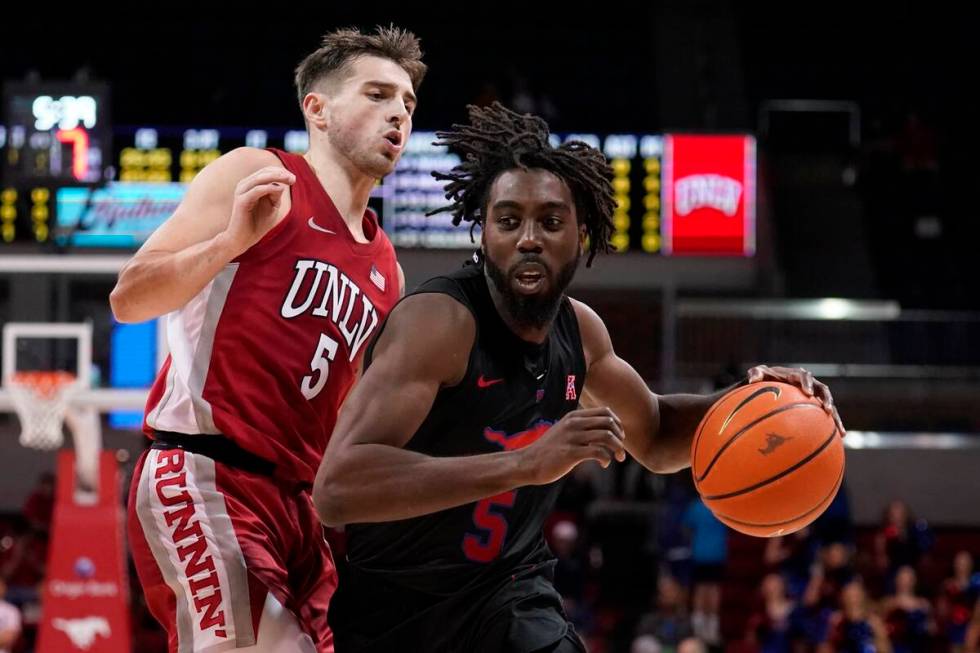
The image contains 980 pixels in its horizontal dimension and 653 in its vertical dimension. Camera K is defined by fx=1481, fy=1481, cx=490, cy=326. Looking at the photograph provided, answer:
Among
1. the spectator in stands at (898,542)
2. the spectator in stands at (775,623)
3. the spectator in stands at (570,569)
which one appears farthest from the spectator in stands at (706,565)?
the spectator in stands at (898,542)

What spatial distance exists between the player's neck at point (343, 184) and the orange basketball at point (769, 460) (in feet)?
3.69

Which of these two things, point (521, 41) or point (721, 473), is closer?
point (721, 473)

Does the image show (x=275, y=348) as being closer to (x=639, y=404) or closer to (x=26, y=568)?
(x=639, y=404)

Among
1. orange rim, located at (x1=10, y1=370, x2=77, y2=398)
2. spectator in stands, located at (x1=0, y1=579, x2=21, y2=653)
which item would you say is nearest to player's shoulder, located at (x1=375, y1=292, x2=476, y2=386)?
orange rim, located at (x1=10, y1=370, x2=77, y2=398)

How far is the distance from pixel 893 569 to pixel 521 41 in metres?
8.94

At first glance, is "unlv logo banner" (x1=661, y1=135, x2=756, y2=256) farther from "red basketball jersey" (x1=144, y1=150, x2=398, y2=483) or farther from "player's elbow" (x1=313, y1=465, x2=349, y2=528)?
"player's elbow" (x1=313, y1=465, x2=349, y2=528)

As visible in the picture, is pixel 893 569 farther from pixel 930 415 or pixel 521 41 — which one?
pixel 521 41

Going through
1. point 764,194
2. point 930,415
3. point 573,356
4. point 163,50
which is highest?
point 163,50

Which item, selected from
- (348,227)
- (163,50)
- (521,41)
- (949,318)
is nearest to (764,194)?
(949,318)

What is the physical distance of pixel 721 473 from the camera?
3.42 m

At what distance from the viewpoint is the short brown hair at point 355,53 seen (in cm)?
397

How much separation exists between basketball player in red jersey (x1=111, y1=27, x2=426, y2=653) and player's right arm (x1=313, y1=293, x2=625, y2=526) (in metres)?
0.44

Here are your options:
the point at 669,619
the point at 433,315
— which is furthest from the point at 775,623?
the point at 433,315

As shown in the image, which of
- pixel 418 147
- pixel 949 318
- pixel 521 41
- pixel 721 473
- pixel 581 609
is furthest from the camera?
pixel 521 41
